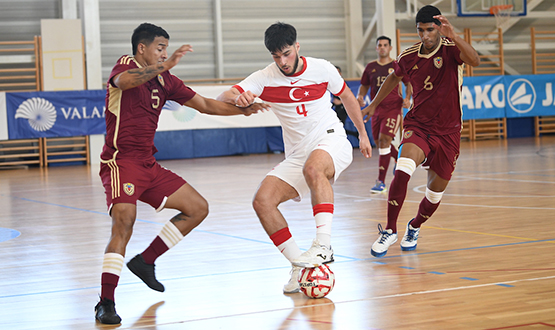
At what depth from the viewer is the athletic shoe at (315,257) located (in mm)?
3740

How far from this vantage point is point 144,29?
12.3 ft

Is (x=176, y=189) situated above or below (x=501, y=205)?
above

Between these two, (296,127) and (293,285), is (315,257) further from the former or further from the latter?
(296,127)

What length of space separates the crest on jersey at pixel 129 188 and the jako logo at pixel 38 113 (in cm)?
1416

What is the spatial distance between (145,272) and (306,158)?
123 cm

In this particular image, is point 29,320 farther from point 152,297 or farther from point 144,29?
point 144,29

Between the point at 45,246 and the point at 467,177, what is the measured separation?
21.3 ft

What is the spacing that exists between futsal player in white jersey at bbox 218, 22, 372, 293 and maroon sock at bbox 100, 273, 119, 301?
1.00m

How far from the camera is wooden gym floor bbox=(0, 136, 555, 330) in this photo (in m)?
3.25

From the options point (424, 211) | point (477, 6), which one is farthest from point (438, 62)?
point (477, 6)

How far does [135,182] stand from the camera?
12.0 feet

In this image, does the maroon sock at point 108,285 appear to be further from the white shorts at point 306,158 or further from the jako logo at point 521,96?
the jako logo at point 521,96

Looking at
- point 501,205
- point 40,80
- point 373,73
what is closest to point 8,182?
point 40,80

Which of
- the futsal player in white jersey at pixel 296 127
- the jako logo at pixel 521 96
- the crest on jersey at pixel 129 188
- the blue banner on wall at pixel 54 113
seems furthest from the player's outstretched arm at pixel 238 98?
the jako logo at pixel 521 96
